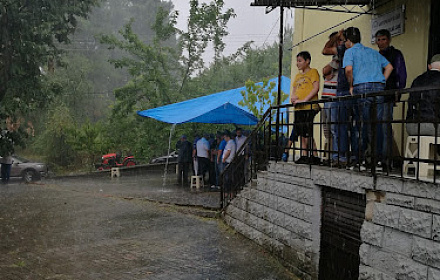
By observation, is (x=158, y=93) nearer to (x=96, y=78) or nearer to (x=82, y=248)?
(x=82, y=248)

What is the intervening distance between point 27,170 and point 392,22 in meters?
17.3

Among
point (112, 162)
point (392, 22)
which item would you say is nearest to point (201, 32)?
point (112, 162)

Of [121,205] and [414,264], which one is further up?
[414,264]

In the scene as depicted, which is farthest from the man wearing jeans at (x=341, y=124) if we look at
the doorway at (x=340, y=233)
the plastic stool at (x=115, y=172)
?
the plastic stool at (x=115, y=172)

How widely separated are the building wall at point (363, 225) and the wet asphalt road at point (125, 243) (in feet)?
1.13

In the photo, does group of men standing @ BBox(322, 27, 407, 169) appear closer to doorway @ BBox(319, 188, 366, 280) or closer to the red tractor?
doorway @ BBox(319, 188, 366, 280)

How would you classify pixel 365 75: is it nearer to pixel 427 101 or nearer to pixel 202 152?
pixel 427 101

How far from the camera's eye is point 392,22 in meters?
7.52

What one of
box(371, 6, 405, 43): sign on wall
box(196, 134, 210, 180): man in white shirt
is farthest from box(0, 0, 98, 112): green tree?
box(371, 6, 405, 43): sign on wall

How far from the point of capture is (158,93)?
21875mm

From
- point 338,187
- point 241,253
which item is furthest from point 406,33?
point 241,253

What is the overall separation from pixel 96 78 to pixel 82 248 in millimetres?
42531

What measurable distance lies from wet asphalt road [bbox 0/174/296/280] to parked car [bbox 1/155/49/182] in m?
8.46

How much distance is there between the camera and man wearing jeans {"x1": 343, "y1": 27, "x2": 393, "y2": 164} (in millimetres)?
5223
